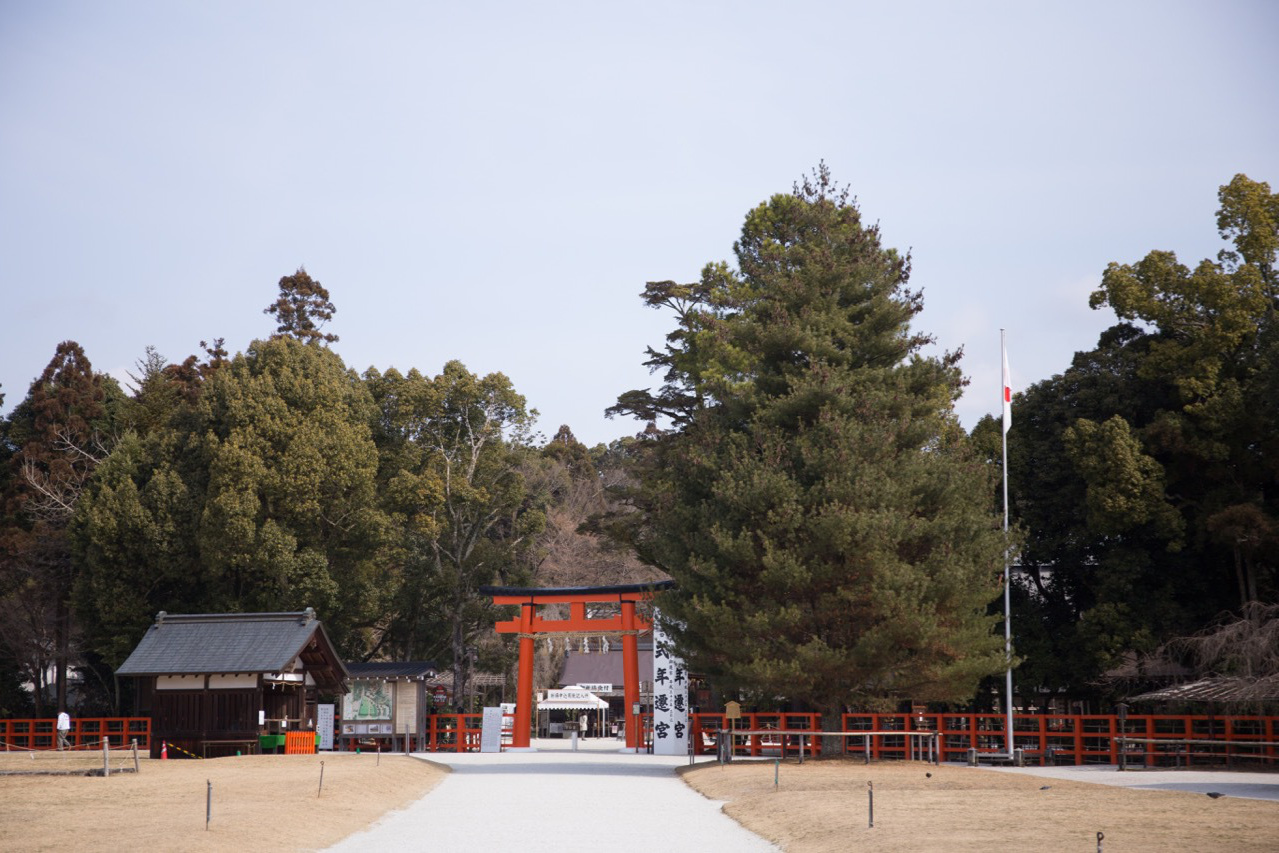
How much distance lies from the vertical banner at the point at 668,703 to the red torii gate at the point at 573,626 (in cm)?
199

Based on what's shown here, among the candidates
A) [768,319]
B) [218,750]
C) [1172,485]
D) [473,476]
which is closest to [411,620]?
[473,476]

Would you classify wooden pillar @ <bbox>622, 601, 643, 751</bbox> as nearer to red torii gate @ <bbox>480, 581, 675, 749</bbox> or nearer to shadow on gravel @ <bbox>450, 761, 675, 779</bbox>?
red torii gate @ <bbox>480, 581, 675, 749</bbox>

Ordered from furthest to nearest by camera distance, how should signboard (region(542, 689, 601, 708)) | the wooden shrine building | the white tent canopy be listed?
signboard (region(542, 689, 601, 708)) < the white tent canopy < the wooden shrine building

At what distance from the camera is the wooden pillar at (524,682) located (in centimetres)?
3944

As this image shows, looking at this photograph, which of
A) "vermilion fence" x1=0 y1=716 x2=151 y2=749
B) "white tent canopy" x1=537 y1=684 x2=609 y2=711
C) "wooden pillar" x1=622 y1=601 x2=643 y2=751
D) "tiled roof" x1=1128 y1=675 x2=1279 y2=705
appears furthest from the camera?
"white tent canopy" x1=537 y1=684 x2=609 y2=711

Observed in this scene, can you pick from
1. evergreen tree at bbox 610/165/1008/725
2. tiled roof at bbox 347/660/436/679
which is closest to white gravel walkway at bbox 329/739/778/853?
evergreen tree at bbox 610/165/1008/725

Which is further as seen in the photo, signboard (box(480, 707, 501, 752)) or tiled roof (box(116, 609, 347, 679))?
signboard (box(480, 707, 501, 752))

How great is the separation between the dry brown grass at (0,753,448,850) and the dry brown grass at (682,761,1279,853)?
5.63 m

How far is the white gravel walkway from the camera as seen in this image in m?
14.2

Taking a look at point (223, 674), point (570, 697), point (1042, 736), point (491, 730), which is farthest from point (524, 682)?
point (1042, 736)

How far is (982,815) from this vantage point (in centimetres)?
1630

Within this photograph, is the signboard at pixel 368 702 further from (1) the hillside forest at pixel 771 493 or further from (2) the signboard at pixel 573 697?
(2) the signboard at pixel 573 697

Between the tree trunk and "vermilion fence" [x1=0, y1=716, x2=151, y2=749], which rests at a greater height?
the tree trunk

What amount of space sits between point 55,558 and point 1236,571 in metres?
39.9
